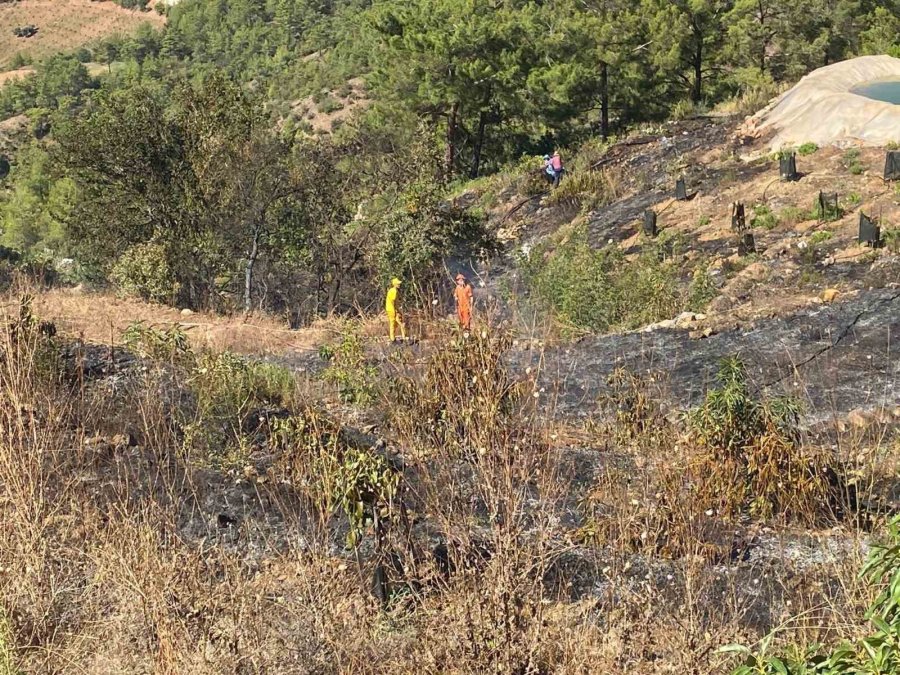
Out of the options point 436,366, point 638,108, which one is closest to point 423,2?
point 638,108

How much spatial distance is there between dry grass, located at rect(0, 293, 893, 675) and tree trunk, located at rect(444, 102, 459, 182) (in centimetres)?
2202

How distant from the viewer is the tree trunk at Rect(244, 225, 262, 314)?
14.6 meters

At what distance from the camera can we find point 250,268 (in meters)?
14.7

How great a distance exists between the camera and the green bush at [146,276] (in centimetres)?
1438

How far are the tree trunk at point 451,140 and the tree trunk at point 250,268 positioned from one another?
478 inches

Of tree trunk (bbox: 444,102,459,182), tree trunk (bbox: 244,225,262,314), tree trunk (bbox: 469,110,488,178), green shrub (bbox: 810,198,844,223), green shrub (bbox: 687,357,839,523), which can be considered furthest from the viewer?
tree trunk (bbox: 469,110,488,178)

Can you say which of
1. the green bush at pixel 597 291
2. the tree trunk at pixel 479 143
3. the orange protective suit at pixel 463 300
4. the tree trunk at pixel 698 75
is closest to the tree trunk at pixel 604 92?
the tree trunk at pixel 698 75

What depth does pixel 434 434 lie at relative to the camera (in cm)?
602

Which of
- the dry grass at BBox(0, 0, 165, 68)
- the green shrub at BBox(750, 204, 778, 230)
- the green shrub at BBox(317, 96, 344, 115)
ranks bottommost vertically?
the green shrub at BBox(750, 204, 778, 230)

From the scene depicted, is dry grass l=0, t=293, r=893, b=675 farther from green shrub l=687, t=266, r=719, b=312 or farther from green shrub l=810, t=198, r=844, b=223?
green shrub l=810, t=198, r=844, b=223

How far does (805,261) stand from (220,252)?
9093 mm

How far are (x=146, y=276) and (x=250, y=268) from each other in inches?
61.3

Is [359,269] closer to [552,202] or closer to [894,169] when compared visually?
[552,202]

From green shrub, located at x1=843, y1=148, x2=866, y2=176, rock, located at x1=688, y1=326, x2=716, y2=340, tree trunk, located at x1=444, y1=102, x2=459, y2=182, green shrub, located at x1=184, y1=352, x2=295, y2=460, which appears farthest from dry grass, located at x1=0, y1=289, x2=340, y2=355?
tree trunk, located at x1=444, y1=102, x2=459, y2=182
